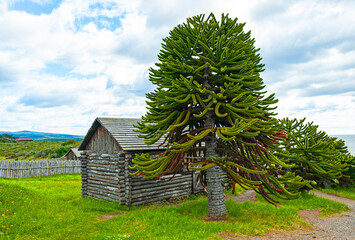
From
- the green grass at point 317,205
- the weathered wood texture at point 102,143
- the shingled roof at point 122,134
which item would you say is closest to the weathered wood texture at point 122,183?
the weathered wood texture at point 102,143

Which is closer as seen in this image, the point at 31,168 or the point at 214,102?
the point at 214,102

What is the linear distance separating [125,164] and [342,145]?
17162 mm

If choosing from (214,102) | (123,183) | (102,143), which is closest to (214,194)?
(214,102)

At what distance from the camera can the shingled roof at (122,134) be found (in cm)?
1441

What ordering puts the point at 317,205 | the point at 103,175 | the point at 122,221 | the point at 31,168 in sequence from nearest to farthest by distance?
the point at 122,221, the point at 317,205, the point at 103,175, the point at 31,168

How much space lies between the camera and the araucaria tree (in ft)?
32.4

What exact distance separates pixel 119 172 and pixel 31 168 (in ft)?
57.3

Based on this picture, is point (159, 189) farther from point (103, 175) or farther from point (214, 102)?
point (214, 102)

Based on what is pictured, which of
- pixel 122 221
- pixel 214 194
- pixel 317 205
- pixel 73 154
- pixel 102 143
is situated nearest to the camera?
pixel 122 221

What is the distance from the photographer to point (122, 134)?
50.2 ft

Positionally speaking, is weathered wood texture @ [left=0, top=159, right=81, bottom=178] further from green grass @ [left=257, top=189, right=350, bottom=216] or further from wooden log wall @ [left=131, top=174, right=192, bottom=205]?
green grass @ [left=257, top=189, right=350, bottom=216]

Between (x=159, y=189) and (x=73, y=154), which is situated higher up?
(x=73, y=154)

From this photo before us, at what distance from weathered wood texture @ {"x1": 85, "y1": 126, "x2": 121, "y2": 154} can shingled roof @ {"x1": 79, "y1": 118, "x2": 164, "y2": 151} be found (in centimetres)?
35

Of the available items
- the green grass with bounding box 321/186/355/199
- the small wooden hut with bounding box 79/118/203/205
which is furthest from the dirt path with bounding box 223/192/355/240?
the small wooden hut with bounding box 79/118/203/205
